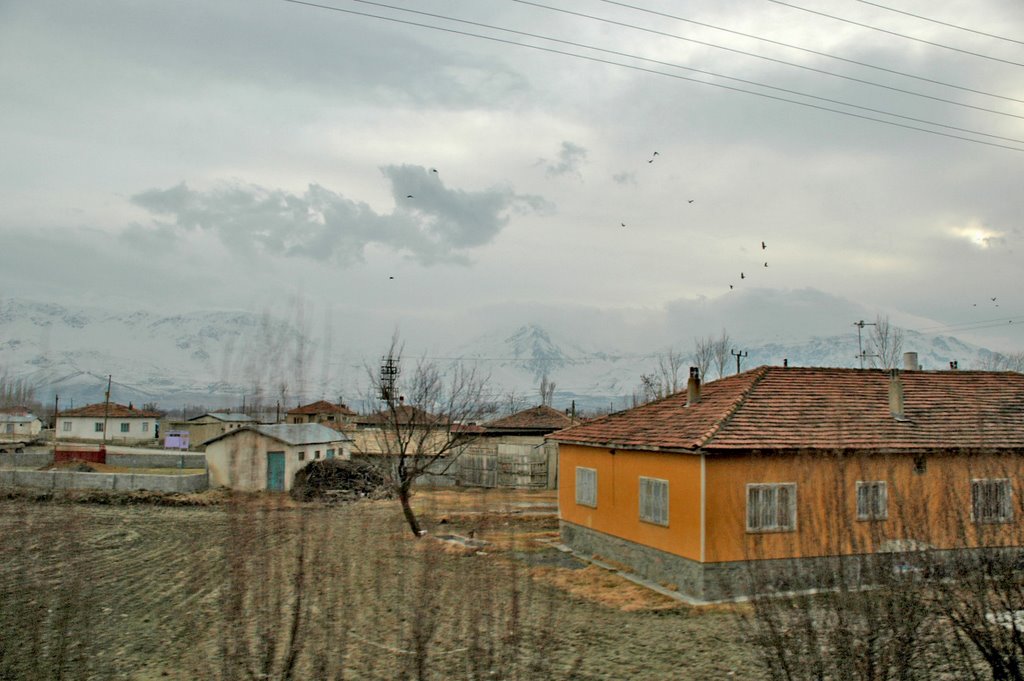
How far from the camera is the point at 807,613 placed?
238 inches

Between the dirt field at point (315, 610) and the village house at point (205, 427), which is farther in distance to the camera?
the village house at point (205, 427)

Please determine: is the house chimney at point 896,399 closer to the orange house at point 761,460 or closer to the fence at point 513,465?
the orange house at point 761,460

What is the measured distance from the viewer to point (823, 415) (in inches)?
677

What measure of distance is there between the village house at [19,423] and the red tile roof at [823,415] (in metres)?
70.2

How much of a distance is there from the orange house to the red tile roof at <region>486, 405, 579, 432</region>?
23628 mm

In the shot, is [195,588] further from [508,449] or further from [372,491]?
[508,449]

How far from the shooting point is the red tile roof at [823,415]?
1576cm

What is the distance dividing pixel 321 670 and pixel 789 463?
11.7 metres

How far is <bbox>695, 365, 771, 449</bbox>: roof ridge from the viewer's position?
49.2ft

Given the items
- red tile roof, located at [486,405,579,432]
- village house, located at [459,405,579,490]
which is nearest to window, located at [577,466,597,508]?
village house, located at [459,405,579,490]

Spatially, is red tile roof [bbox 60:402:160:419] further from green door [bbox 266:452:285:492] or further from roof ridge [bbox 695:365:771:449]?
roof ridge [bbox 695:365:771:449]

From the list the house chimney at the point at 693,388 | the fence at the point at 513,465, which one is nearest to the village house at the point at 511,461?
the fence at the point at 513,465

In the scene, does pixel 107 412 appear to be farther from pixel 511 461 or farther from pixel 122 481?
pixel 511 461

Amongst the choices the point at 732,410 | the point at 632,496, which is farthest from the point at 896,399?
the point at 632,496
